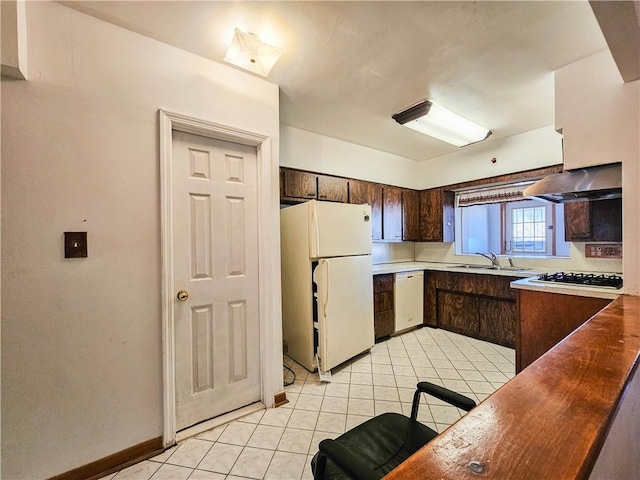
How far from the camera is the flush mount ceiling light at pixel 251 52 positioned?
156 cm

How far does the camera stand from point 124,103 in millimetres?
1546

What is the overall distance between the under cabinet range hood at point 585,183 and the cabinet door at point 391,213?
178 centimetres

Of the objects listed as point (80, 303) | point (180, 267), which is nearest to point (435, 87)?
point (180, 267)

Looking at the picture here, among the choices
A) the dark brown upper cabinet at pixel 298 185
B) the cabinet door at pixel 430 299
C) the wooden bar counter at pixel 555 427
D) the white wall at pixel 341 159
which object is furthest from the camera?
the cabinet door at pixel 430 299

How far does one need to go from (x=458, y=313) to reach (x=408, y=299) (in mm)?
630

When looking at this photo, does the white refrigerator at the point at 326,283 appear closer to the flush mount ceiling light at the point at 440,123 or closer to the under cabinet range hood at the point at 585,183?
the flush mount ceiling light at the point at 440,123

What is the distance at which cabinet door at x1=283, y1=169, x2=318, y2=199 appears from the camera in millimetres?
2877

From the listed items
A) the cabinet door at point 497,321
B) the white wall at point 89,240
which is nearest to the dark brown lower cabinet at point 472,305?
the cabinet door at point 497,321

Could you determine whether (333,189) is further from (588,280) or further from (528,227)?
(528,227)

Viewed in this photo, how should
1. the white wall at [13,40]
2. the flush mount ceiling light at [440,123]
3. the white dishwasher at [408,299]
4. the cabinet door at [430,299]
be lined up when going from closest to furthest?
the white wall at [13,40] < the flush mount ceiling light at [440,123] < the white dishwasher at [408,299] < the cabinet door at [430,299]

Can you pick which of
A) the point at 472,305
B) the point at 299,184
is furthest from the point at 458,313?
the point at 299,184

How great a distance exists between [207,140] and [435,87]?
1.82m

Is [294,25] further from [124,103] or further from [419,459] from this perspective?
[419,459]

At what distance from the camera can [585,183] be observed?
1.84 m
